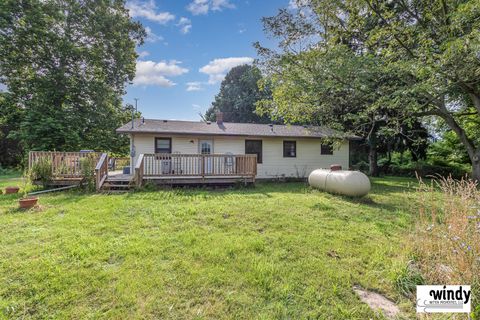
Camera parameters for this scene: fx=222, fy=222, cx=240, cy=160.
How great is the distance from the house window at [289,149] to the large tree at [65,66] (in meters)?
12.3

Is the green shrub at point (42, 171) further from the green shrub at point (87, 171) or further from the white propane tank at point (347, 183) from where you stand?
the white propane tank at point (347, 183)

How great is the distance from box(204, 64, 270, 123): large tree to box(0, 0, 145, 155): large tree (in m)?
14.6

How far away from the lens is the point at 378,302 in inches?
99.8

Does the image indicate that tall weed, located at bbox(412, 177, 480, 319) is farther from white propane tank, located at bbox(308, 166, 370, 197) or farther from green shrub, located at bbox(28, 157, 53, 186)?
green shrub, located at bbox(28, 157, 53, 186)

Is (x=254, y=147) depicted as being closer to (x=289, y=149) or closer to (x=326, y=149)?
(x=289, y=149)

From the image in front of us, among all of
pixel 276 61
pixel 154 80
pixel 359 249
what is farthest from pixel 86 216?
pixel 154 80

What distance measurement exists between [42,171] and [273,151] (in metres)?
9.93

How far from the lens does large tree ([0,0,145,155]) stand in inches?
531

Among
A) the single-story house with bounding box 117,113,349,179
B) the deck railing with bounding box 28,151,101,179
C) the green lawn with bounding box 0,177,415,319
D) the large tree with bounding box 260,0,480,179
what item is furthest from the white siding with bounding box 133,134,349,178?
the green lawn with bounding box 0,177,415,319

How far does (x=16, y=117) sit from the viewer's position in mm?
14734

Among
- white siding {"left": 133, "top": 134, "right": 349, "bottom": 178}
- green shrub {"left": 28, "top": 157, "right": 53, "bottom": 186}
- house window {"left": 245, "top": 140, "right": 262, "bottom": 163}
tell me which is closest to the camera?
green shrub {"left": 28, "top": 157, "right": 53, "bottom": 186}

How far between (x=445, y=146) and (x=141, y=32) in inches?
986

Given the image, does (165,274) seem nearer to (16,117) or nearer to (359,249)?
(359,249)

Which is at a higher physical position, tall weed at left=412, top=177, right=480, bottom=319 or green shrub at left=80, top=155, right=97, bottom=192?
green shrub at left=80, top=155, right=97, bottom=192
